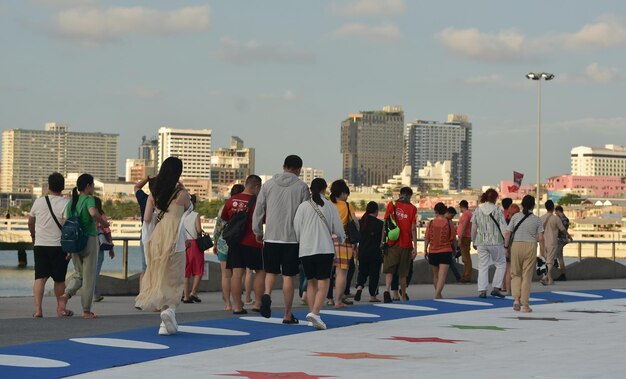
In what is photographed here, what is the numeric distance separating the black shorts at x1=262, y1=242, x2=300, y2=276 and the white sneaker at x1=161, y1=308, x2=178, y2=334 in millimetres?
1709

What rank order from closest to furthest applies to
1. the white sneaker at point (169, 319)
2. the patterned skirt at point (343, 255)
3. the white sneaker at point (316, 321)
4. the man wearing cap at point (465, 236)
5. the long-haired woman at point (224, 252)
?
the white sneaker at point (169, 319)
the white sneaker at point (316, 321)
the long-haired woman at point (224, 252)
the patterned skirt at point (343, 255)
the man wearing cap at point (465, 236)

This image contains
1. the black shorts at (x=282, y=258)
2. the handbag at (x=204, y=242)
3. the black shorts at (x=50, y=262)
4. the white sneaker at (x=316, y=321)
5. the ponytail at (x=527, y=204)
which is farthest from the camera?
the handbag at (x=204, y=242)

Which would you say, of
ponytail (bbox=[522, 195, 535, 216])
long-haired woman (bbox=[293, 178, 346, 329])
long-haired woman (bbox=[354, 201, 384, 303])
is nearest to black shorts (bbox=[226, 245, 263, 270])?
long-haired woman (bbox=[293, 178, 346, 329])

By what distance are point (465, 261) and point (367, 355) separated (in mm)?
14178

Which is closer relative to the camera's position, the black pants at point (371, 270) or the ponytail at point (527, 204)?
the ponytail at point (527, 204)

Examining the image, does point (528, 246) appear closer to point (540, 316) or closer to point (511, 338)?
point (540, 316)

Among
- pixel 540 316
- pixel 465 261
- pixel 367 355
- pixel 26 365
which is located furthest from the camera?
pixel 465 261

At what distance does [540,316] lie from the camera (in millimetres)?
16078

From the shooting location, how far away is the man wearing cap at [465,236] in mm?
24297

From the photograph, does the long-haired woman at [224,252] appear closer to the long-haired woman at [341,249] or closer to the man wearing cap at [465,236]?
the long-haired woman at [341,249]

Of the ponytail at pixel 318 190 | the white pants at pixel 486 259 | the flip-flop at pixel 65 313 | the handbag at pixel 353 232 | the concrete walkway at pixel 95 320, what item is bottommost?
the concrete walkway at pixel 95 320

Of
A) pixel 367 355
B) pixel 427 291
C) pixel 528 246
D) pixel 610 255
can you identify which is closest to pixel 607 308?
pixel 528 246

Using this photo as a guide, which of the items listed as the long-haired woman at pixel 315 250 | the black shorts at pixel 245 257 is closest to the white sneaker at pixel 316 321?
the long-haired woman at pixel 315 250

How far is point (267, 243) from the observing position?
1386 cm
